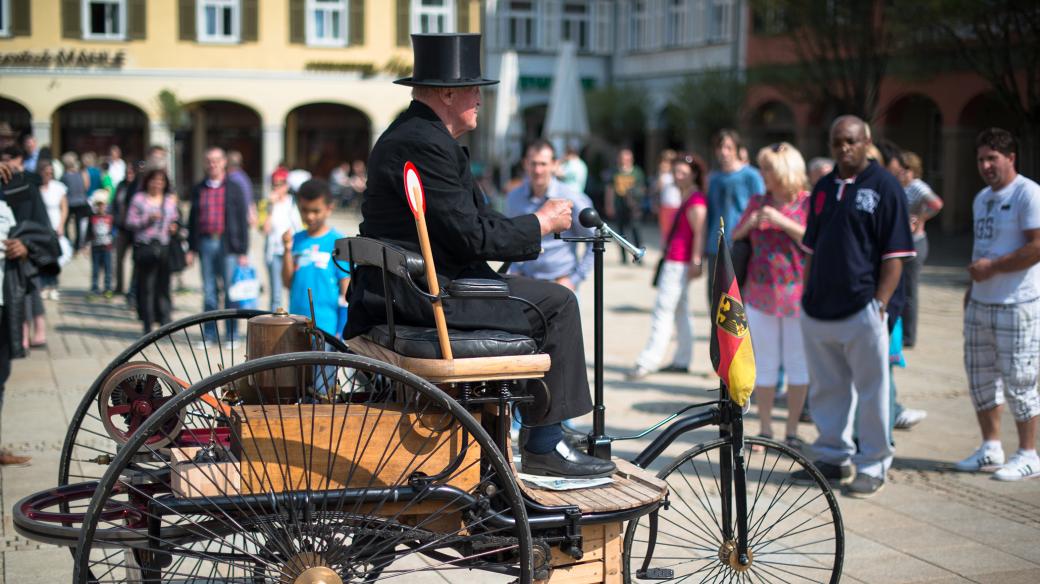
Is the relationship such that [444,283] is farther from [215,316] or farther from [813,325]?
[813,325]

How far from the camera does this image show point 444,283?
4180 mm

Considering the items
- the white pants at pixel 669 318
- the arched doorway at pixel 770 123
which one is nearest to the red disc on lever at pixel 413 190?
the white pants at pixel 669 318

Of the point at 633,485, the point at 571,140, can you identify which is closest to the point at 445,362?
the point at 633,485

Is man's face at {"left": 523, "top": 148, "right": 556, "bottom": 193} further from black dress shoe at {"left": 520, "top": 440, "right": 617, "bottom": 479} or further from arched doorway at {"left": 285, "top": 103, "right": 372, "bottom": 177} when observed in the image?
arched doorway at {"left": 285, "top": 103, "right": 372, "bottom": 177}

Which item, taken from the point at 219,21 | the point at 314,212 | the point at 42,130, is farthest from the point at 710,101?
the point at 314,212

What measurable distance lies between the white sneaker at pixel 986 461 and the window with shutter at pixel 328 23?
36733 millimetres

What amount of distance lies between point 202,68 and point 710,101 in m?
17.6

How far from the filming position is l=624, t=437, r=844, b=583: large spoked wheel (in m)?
4.66

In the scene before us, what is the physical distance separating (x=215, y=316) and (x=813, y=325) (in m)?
3.82

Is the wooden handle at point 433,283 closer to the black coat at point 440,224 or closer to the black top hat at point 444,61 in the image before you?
the black coat at point 440,224

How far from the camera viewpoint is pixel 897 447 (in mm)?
8242

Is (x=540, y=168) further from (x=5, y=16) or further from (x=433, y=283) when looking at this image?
(x=5, y=16)

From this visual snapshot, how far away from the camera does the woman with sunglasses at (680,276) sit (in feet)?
34.8

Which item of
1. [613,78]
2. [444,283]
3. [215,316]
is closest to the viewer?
[444,283]
